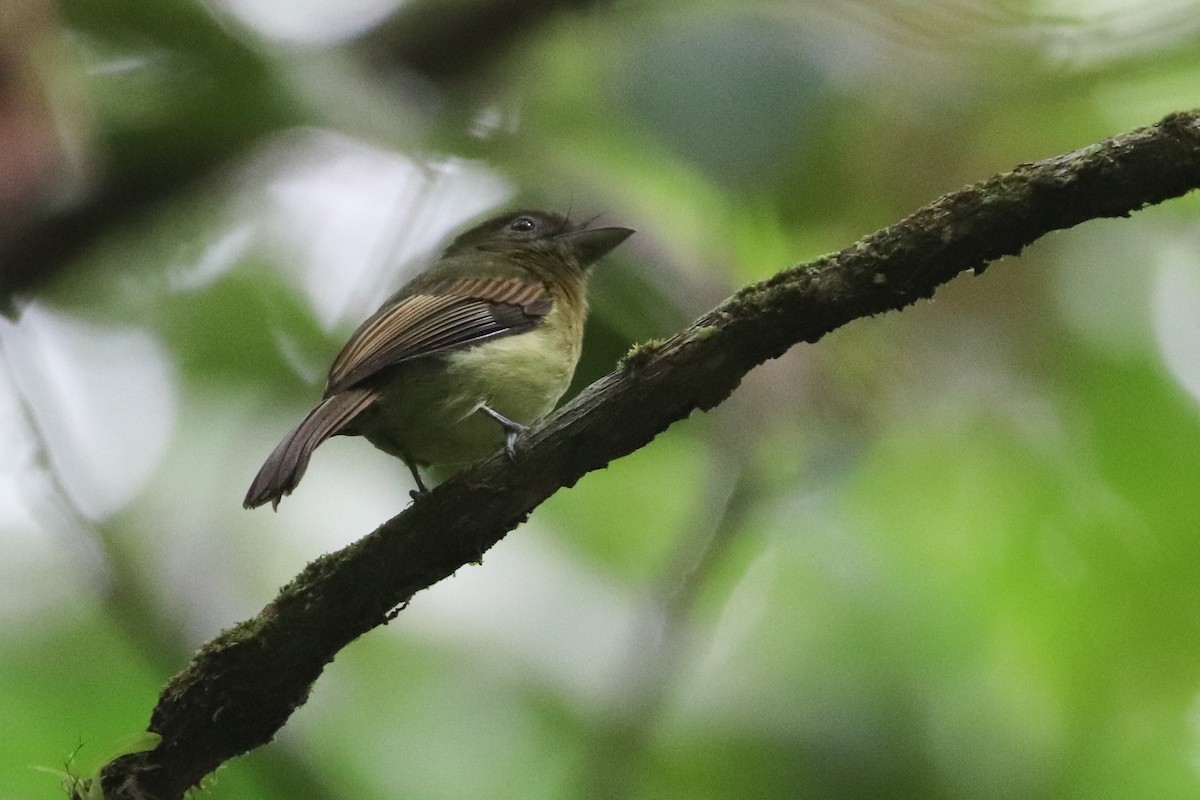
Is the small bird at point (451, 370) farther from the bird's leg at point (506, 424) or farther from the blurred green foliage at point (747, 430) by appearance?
the blurred green foliage at point (747, 430)

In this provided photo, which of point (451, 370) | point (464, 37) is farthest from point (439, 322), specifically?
point (464, 37)

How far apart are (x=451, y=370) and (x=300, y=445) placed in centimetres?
59

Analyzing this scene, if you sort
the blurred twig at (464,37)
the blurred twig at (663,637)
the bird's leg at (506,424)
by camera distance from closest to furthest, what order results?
1. the bird's leg at (506,424)
2. the blurred twig at (663,637)
3. the blurred twig at (464,37)

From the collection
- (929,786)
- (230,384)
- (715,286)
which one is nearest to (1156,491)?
(929,786)

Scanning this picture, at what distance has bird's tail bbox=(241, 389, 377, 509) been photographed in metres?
2.71

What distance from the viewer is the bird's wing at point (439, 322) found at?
3238mm

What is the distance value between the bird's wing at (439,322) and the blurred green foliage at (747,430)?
0.37m

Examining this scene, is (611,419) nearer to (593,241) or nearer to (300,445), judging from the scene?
(300,445)

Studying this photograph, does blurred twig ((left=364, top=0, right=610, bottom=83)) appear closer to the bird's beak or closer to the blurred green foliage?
the blurred green foliage

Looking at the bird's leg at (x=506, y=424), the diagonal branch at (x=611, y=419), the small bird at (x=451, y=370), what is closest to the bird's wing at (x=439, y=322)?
the small bird at (x=451, y=370)

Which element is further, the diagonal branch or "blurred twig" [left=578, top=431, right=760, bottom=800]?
"blurred twig" [left=578, top=431, right=760, bottom=800]

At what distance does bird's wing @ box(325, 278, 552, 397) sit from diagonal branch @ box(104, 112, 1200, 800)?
65cm

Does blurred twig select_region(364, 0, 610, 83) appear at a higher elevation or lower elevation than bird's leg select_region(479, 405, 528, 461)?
higher

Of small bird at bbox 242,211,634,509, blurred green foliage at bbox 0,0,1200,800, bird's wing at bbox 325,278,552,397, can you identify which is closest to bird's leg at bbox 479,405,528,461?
small bird at bbox 242,211,634,509
